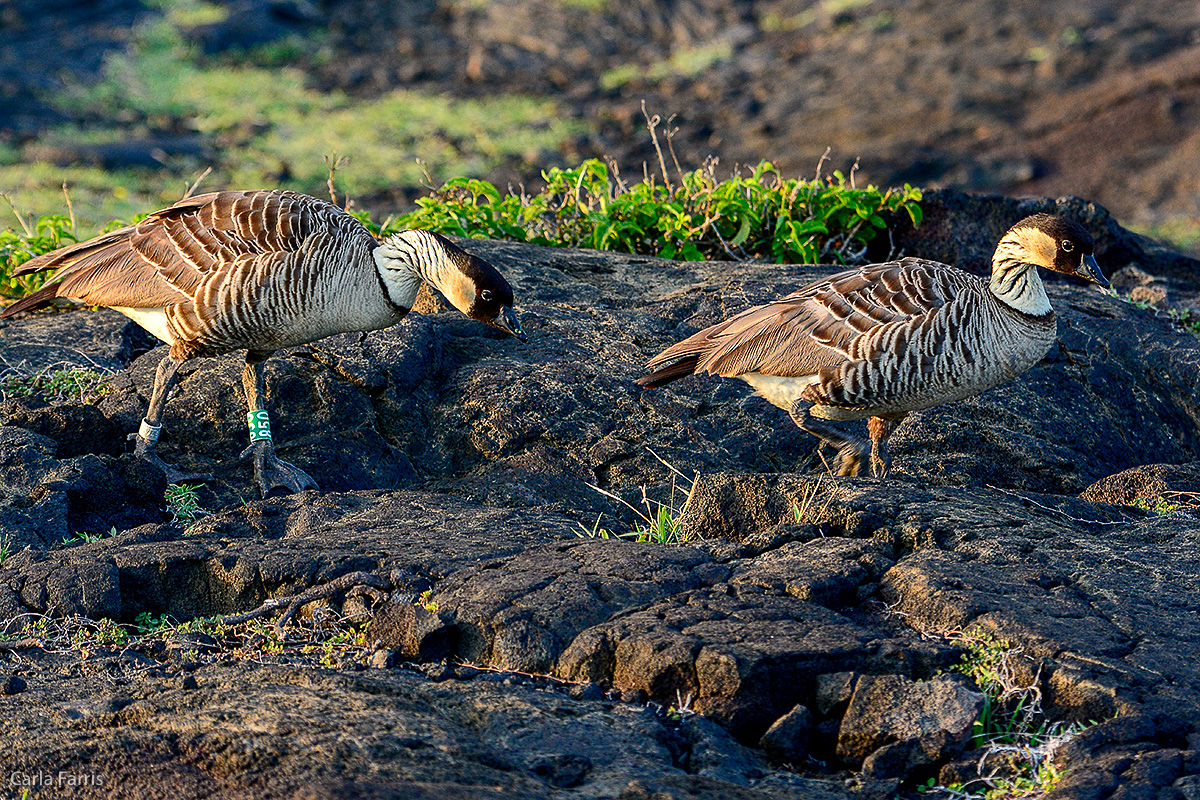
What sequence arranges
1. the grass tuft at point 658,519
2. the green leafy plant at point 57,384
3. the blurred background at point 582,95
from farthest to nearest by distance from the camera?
the blurred background at point 582,95, the green leafy plant at point 57,384, the grass tuft at point 658,519

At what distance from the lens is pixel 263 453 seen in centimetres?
624

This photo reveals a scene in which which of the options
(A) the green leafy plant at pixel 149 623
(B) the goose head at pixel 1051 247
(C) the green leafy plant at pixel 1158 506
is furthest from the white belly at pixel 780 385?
(A) the green leafy plant at pixel 149 623

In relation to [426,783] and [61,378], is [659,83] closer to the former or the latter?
[61,378]

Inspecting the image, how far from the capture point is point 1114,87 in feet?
61.2

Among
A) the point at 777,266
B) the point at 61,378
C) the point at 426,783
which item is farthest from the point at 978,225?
the point at 426,783

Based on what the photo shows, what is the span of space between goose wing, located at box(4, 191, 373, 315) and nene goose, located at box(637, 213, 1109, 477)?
2.08 metres

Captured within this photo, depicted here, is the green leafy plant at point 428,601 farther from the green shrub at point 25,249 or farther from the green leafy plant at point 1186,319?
the green leafy plant at point 1186,319

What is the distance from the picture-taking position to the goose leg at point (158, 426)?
6199 millimetres

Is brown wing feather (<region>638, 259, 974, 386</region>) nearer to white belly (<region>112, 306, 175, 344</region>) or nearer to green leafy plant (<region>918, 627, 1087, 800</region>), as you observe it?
green leafy plant (<region>918, 627, 1087, 800</region>)

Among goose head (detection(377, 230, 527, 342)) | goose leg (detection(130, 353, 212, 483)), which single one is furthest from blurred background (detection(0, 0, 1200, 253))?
goose head (detection(377, 230, 527, 342))

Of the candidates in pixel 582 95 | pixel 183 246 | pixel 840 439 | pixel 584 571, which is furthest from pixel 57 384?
pixel 582 95

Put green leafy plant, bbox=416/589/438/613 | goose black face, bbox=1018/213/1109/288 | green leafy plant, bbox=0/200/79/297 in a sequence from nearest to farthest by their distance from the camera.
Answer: green leafy plant, bbox=416/589/438/613
goose black face, bbox=1018/213/1109/288
green leafy plant, bbox=0/200/79/297

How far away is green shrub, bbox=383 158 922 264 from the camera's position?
350 inches

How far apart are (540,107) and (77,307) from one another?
41.0 feet
